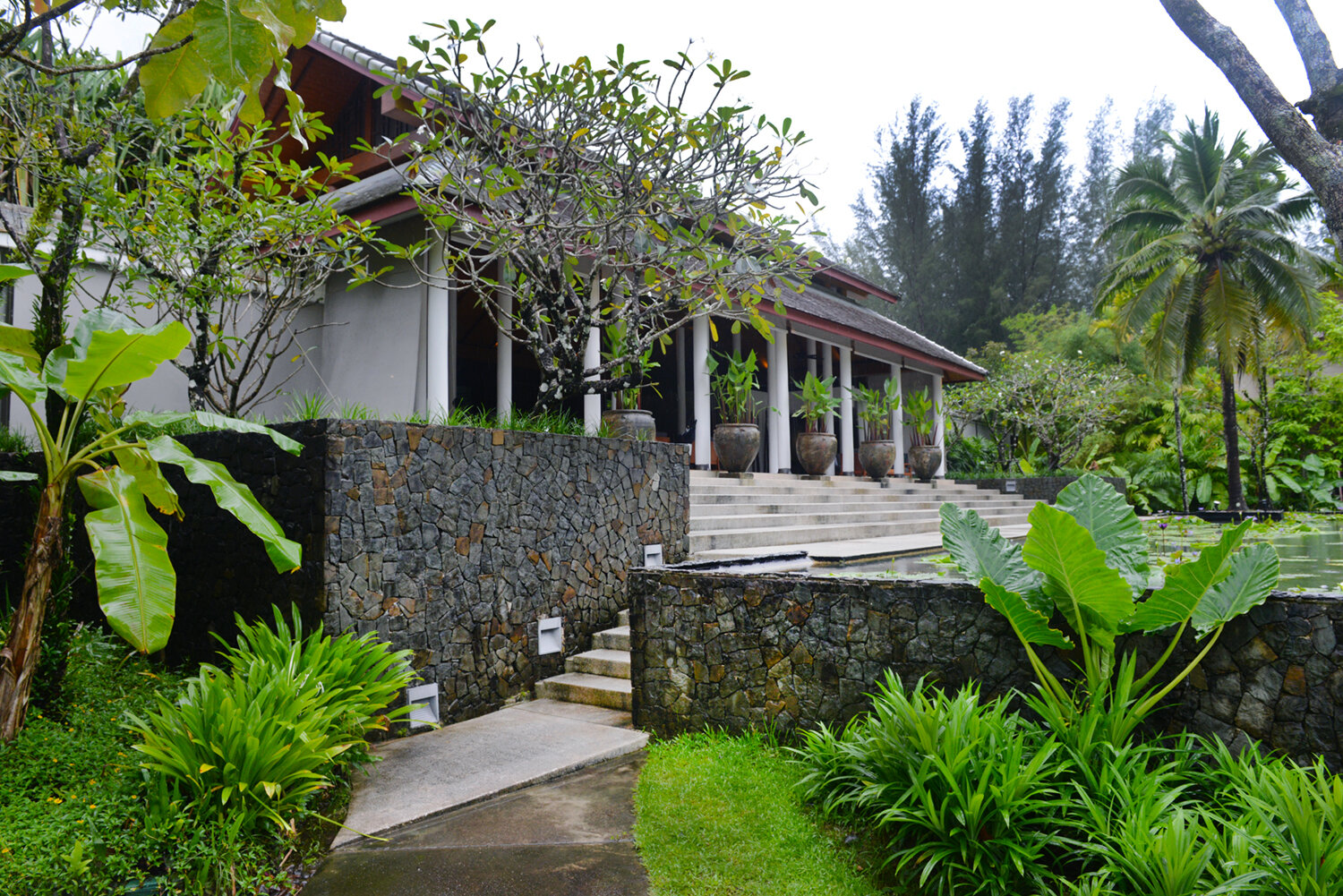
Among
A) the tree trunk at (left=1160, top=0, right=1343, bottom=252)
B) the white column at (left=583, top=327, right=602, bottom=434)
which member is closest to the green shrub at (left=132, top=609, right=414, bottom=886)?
the white column at (left=583, top=327, right=602, bottom=434)

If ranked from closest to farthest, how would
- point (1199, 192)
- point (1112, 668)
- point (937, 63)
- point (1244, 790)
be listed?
point (1244, 790)
point (1112, 668)
point (1199, 192)
point (937, 63)

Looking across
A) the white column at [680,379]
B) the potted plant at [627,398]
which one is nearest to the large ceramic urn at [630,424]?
the potted plant at [627,398]

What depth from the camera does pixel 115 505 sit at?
402 centimetres

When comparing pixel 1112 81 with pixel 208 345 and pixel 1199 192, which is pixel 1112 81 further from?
pixel 208 345

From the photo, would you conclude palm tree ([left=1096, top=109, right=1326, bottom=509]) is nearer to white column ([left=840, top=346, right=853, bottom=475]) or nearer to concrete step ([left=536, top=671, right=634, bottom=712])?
white column ([left=840, top=346, right=853, bottom=475])

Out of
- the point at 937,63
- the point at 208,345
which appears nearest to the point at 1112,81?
the point at 937,63

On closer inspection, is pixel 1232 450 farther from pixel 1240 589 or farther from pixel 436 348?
pixel 1240 589

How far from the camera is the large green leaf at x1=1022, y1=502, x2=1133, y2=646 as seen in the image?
346 cm

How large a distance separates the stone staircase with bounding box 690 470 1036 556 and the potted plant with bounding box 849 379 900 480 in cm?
34

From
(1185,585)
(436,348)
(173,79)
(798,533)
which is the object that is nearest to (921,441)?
(798,533)

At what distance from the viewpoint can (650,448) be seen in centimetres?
763

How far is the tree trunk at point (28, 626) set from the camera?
4035 millimetres

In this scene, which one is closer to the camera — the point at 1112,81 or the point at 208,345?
the point at 208,345

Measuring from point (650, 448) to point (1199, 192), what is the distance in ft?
54.7
